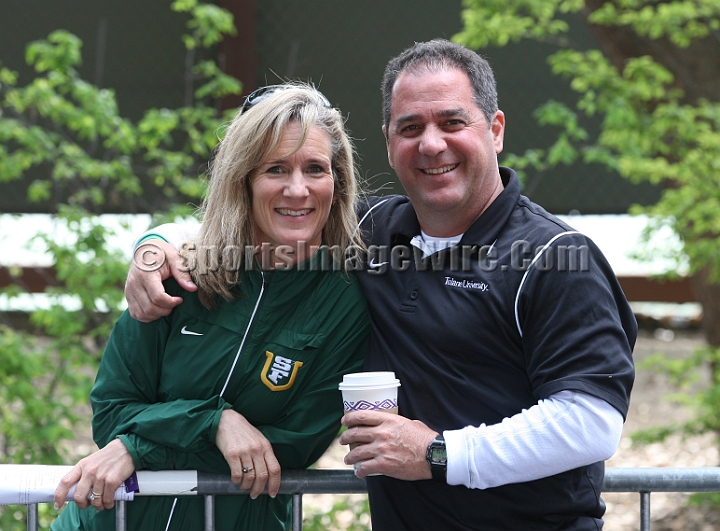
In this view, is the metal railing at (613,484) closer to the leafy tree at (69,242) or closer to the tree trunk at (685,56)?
the leafy tree at (69,242)

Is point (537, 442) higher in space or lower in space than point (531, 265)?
lower

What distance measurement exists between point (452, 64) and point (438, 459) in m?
1.16

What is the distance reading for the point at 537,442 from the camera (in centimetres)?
201

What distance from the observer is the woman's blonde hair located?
2428 millimetres

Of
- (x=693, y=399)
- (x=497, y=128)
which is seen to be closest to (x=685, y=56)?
(x=693, y=399)

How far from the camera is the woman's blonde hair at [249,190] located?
7.97ft

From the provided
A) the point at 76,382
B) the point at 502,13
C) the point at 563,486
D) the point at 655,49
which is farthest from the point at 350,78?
the point at 563,486

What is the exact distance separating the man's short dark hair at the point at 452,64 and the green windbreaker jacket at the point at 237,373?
705mm

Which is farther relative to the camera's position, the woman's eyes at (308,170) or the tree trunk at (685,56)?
the tree trunk at (685,56)

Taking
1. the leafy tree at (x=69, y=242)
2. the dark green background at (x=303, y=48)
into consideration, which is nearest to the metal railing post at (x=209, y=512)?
the leafy tree at (x=69, y=242)

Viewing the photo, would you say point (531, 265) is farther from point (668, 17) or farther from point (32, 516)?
point (668, 17)

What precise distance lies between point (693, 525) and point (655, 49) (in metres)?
3.41

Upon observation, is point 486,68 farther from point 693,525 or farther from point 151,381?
point 693,525

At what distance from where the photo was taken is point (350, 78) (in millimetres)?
7465
